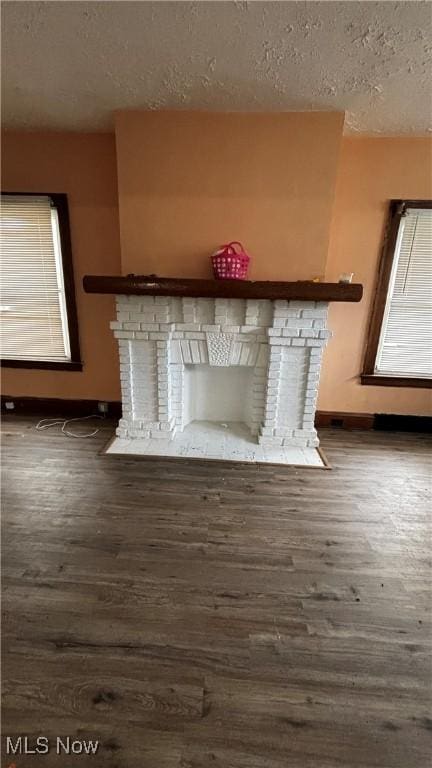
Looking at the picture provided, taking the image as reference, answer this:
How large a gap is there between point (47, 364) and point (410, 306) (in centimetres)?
320

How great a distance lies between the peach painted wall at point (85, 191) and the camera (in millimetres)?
2641

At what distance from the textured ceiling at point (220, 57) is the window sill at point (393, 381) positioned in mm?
1839

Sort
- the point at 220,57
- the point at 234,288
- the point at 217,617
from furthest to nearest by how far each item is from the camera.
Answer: the point at 234,288 → the point at 220,57 → the point at 217,617

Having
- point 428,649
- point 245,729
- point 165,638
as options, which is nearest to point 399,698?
point 428,649

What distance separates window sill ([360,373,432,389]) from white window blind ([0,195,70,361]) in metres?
2.71

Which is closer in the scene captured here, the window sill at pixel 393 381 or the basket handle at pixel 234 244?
the basket handle at pixel 234 244

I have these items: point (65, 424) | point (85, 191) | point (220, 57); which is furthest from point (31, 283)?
point (220, 57)

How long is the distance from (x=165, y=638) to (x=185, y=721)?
262 mm

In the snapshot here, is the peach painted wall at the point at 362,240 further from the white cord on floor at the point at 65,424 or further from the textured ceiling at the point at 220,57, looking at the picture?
the white cord on floor at the point at 65,424

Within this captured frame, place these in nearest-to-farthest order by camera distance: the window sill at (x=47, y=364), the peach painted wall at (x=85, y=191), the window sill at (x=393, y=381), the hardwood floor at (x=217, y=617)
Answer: the hardwood floor at (x=217, y=617), the peach painted wall at (x=85, y=191), the window sill at (x=393, y=381), the window sill at (x=47, y=364)

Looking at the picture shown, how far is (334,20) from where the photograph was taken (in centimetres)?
141

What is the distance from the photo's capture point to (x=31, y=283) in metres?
2.90

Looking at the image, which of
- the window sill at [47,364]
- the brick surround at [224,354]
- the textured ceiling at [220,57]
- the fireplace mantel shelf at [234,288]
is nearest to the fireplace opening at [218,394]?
the brick surround at [224,354]

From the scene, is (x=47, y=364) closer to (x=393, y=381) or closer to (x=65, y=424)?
(x=65, y=424)
